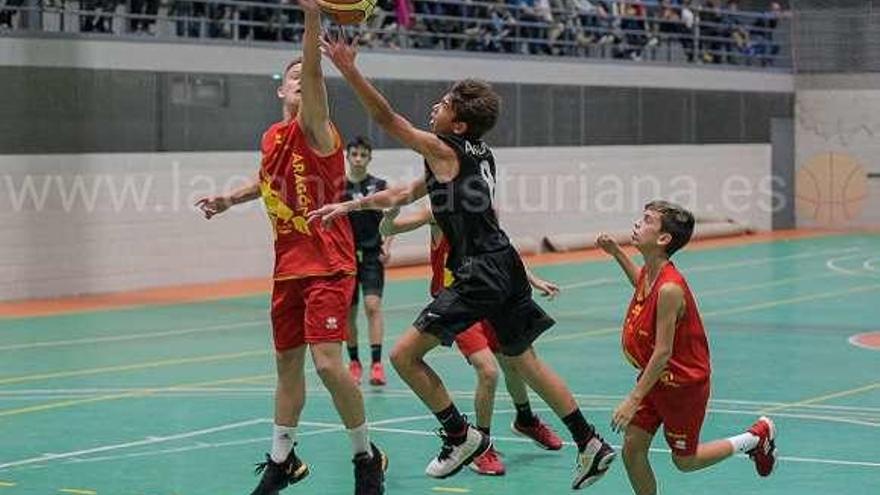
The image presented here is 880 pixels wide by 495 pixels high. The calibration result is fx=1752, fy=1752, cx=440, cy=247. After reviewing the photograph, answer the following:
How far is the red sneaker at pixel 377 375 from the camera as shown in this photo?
48.9ft

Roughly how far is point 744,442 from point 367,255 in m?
6.38

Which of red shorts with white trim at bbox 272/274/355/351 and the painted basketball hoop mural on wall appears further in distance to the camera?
the painted basketball hoop mural on wall

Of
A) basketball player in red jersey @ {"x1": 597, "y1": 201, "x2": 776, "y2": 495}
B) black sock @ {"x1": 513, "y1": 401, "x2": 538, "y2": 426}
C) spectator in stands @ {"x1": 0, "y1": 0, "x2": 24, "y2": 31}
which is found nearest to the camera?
basketball player in red jersey @ {"x1": 597, "y1": 201, "x2": 776, "y2": 495}

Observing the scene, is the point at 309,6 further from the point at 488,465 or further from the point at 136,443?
the point at 136,443

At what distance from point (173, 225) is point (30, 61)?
347 centimetres

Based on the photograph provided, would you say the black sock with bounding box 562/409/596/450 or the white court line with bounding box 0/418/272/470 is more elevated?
the black sock with bounding box 562/409/596/450

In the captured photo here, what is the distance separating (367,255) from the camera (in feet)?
50.3

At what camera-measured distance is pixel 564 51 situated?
35.3 metres

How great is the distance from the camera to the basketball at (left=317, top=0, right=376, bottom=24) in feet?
31.3

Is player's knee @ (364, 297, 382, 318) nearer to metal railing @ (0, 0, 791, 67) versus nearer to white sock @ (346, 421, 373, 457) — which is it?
white sock @ (346, 421, 373, 457)

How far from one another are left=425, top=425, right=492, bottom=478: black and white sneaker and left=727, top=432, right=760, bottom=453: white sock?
4.71 feet

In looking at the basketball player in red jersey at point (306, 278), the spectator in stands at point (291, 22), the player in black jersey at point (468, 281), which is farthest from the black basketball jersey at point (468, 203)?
the spectator in stands at point (291, 22)

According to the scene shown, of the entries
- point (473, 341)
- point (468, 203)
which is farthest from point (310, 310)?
point (473, 341)

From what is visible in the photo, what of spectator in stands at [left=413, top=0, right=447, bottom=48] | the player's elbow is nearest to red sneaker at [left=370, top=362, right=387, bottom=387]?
the player's elbow
